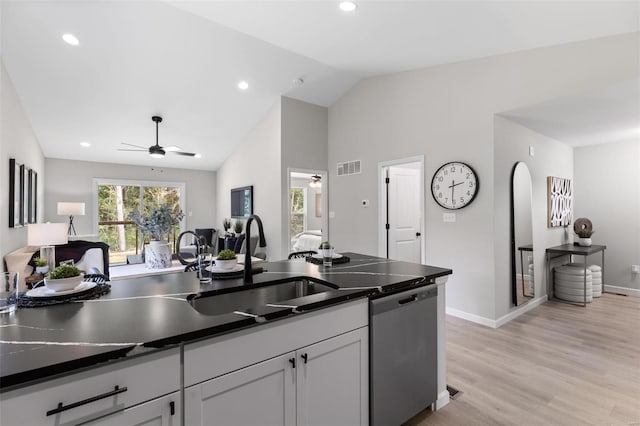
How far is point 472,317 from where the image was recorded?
3.72 meters

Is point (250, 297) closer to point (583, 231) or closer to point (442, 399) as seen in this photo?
point (442, 399)

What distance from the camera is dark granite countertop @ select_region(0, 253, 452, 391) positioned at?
33.6 inches

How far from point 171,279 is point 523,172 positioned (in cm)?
421

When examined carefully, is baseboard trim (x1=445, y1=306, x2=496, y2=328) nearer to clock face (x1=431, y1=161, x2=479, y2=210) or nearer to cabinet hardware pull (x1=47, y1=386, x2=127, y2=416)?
clock face (x1=431, y1=161, x2=479, y2=210)

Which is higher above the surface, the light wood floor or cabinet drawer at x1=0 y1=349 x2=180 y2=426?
cabinet drawer at x1=0 y1=349 x2=180 y2=426

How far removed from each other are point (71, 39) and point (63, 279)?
3547 millimetres

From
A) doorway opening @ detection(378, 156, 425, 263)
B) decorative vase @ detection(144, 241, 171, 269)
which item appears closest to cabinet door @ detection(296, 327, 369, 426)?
decorative vase @ detection(144, 241, 171, 269)

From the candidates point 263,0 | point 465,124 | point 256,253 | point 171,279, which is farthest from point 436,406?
point 256,253

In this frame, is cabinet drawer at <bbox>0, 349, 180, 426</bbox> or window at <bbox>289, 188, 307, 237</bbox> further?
window at <bbox>289, 188, 307, 237</bbox>

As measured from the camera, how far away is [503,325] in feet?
11.7

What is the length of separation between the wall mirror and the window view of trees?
6.66 meters

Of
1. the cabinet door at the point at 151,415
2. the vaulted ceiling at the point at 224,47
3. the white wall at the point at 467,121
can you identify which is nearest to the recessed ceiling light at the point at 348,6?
the vaulted ceiling at the point at 224,47

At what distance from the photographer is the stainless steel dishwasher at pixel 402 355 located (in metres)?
1.66

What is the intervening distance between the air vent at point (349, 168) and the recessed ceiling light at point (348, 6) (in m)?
2.58
